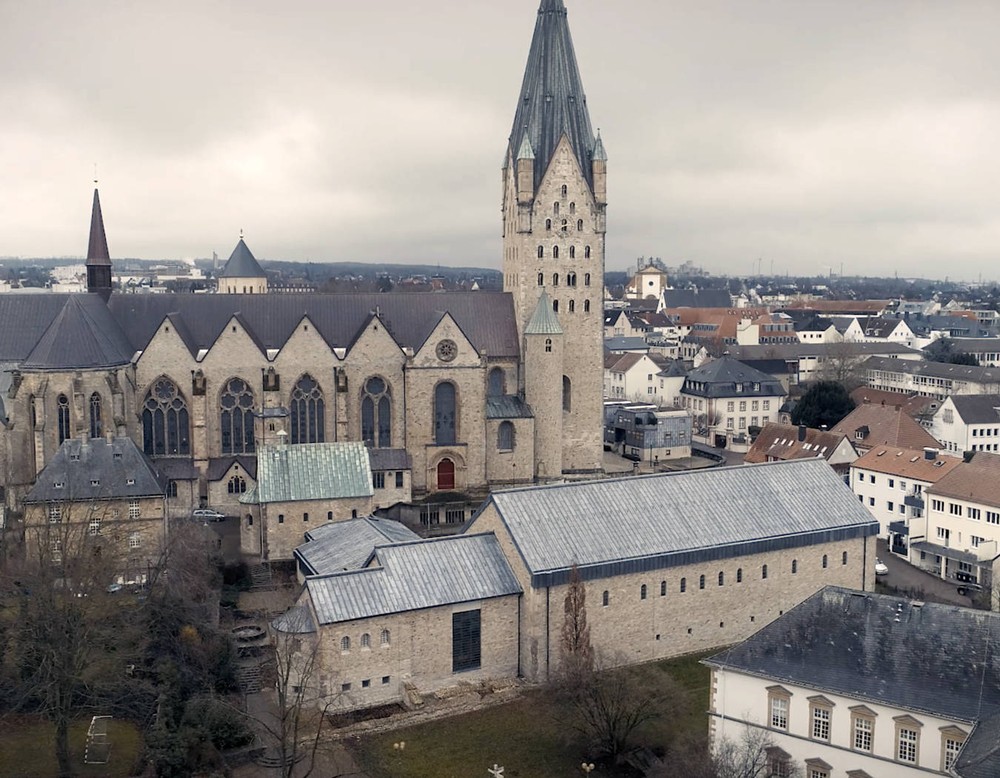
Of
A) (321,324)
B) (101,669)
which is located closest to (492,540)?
(101,669)

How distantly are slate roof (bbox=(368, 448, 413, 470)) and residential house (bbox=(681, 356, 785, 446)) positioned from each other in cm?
4276

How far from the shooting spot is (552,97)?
72.8 m

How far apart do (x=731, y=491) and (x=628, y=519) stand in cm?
652

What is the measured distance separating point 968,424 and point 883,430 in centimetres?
1215

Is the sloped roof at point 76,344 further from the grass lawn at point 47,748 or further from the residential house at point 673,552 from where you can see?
the residential house at point 673,552

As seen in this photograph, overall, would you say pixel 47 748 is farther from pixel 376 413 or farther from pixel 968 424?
pixel 968 424

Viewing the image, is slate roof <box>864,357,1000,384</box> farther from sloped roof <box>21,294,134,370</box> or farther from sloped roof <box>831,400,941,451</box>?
sloped roof <box>21,294,134,370</box>

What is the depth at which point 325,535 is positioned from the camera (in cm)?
5225

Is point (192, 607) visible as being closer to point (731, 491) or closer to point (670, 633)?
point (670, 633)

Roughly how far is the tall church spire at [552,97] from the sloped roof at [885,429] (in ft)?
95.6

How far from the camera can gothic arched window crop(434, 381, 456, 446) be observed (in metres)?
70.2

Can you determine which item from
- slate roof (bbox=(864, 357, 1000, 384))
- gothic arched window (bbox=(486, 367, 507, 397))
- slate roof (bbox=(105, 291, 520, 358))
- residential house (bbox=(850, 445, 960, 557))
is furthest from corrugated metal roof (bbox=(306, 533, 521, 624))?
slate roof (bbox=(864, 357, 1000, 384))

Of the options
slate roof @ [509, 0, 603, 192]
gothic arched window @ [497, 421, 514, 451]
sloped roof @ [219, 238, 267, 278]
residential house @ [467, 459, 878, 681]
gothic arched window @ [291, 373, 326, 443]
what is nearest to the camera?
residential house @ [467, 459, 878, 681]

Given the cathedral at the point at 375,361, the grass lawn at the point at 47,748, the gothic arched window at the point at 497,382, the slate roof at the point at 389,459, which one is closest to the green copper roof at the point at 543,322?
the cathedral at the point at 375,361
